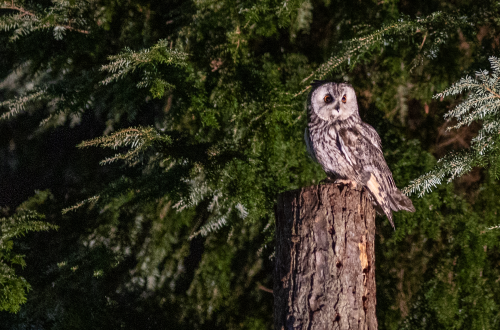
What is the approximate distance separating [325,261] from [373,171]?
587mm

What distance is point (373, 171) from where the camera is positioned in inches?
58.6

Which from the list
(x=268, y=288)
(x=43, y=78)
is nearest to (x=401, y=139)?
(x=268, y=288)

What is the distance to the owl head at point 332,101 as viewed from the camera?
1604 millimetres

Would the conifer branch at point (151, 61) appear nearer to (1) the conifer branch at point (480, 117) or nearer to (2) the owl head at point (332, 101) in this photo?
(2) the owl head at point (332, 101)

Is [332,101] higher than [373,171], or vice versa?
[332,101]

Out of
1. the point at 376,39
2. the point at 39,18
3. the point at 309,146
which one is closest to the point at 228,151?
the point at 309,146

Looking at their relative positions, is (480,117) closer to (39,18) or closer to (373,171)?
(373,171)

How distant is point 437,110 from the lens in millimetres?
2047

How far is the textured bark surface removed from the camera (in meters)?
1.06

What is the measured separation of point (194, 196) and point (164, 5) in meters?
1.41

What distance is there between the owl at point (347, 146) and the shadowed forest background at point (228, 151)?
0.11 m

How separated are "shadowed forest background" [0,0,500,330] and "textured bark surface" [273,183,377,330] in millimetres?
348

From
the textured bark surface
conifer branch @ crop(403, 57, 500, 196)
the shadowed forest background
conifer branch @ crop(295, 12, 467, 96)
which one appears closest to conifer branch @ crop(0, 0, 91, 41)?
the shadowed forest background

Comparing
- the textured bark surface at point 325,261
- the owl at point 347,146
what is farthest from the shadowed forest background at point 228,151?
the textured bark surface at point 325,261
